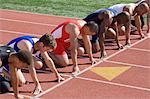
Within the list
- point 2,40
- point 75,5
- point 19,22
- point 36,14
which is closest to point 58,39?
point 2,40

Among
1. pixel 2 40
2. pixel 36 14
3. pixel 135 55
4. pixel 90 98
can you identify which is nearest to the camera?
pixel 90 98

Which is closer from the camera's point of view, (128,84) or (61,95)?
(61,95)

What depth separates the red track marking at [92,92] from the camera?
652 cm

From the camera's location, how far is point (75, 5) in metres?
16.1

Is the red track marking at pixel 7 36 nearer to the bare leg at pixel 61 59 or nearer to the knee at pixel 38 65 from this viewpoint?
the bare leg at pixel 61 59

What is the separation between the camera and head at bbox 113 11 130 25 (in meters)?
9.25

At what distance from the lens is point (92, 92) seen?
671 centimetres

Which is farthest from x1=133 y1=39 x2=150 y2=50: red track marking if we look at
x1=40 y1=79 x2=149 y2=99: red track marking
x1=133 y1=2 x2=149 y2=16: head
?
x1=40 y1=79 x2=149 y2=99: red track marking

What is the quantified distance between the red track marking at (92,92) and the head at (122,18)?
2.59m

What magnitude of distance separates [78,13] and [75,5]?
5.19 feet

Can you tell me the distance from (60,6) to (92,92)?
954 centimetres

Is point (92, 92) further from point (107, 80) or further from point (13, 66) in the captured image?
point (13, 66)

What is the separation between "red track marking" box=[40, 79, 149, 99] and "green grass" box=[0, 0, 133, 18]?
23.8ft

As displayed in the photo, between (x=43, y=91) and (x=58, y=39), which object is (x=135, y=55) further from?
(x=43, y=91)
